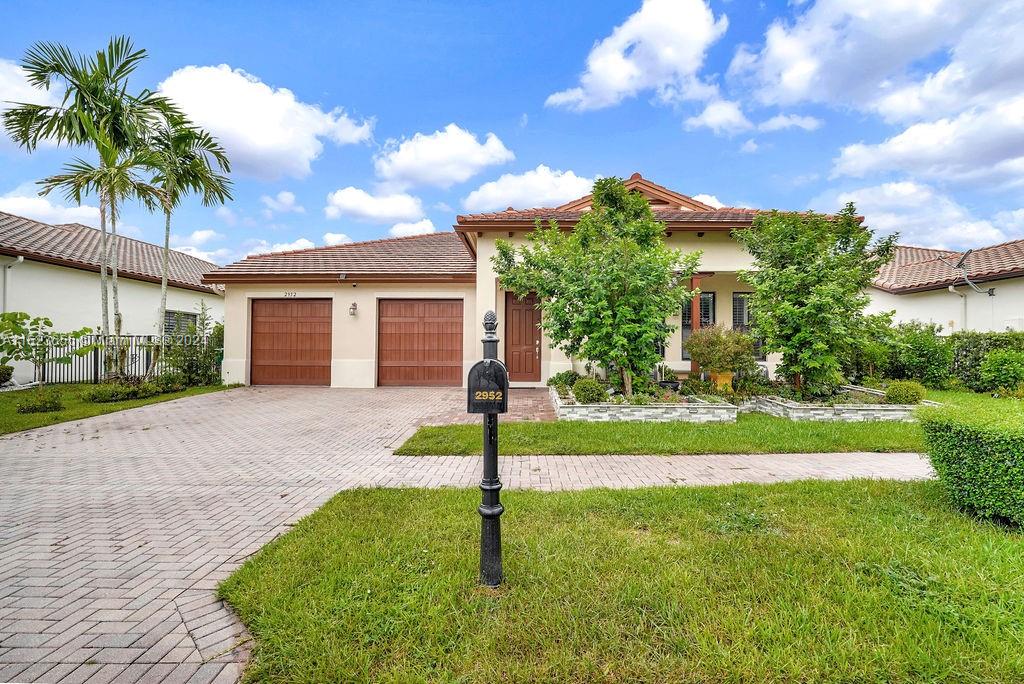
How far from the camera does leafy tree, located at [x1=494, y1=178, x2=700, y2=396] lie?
25.5 feet

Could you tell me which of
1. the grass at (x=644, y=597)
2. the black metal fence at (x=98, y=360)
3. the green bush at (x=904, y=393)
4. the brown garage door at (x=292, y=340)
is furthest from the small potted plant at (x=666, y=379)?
the black metal fence at (x=98, y=360)

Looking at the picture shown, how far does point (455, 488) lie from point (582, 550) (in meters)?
1.73

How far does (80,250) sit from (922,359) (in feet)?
86.0

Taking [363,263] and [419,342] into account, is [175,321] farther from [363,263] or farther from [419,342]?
[419,342]

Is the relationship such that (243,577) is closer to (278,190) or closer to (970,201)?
(278,190)

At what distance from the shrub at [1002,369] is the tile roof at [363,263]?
41.2 feet

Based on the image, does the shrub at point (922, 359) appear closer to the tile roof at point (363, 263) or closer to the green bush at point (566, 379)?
the green bush at point (566, 379)

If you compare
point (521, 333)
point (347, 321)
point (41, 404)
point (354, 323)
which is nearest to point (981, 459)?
point (521, 333)

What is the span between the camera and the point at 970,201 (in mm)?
14055

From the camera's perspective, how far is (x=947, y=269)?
14.8 m

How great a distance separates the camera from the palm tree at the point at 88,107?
9.79 meters

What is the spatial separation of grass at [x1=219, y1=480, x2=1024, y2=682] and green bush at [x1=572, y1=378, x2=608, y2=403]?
14.3 feet

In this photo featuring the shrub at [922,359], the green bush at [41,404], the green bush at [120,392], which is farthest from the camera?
the shrub at [922,359]

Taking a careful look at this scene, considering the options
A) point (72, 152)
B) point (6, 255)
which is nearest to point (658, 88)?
point (72, 152)
